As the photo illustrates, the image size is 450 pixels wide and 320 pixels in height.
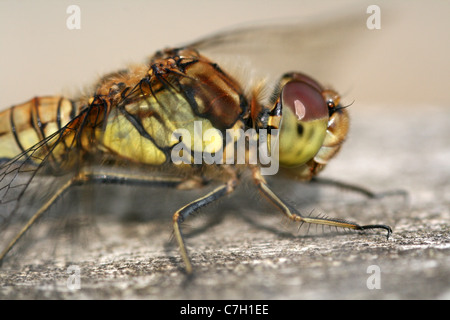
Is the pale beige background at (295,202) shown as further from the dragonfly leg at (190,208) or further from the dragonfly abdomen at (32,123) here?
the dragonfly abdomen at (32,123)

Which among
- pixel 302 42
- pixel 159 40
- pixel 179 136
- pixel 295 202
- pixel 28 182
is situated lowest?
pixel 295 202

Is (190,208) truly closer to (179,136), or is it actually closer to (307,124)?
(179,136)

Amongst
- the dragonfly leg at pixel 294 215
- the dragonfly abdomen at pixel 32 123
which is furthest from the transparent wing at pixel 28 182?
the dragonfly leg at pixel 294 215

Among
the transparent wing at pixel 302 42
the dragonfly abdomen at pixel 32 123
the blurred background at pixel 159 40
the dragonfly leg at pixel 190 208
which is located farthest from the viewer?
the blurred background at pixel 159 40

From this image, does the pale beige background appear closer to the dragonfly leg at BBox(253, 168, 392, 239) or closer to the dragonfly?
the dragonfly leg at BBox(253, 168, 392, 239)

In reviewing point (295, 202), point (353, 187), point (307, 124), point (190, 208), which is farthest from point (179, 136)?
point (353, 187)

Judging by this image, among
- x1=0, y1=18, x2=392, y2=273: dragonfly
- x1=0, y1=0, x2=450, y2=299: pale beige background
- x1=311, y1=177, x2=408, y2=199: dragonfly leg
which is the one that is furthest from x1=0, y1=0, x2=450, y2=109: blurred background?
x1=0, y1=18, x2=392, y2=273: dragonfly
